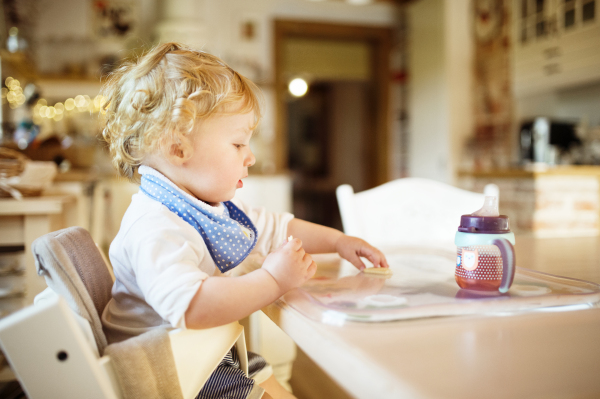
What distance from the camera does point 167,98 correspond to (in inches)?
27.4

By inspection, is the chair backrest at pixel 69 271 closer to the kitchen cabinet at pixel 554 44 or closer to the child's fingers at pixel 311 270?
the child's fingers at pixel 311 270

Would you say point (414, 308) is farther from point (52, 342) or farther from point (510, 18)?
point (510, 18)

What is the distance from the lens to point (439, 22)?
4.16 metres

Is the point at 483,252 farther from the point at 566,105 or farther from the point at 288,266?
the point at 566,105

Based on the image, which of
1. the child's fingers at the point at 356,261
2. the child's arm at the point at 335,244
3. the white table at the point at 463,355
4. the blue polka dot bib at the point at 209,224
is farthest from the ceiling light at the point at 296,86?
the white table at the point at 463,355

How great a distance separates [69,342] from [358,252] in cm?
52

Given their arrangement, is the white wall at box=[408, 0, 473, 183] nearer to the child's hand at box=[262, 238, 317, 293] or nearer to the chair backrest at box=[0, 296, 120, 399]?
the child's hand at box=[262, 238, 317, 293]

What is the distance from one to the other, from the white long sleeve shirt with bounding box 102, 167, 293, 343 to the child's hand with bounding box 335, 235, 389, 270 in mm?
249

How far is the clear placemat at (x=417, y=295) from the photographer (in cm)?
53

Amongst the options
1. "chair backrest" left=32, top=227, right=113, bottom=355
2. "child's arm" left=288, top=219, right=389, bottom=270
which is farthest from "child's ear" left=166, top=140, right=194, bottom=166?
"child's arm" left=288, top=219, right=389, bottom=270

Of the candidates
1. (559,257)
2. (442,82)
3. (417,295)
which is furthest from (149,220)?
(442,82)

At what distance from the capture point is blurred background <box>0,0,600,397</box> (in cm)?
325

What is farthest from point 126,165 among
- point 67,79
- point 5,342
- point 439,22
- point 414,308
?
point 439,22

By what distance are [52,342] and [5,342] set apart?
5 centimetres
